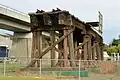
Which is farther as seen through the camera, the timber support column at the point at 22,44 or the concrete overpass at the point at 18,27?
the timber support column at the point at 22,44

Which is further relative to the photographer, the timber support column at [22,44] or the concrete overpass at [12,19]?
the timber support column at [22,44]

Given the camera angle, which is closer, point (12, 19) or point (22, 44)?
point (12, 19)

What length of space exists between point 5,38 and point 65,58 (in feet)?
360

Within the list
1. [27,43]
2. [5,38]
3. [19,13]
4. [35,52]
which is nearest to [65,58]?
[35,52]

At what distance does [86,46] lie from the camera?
38.4 m

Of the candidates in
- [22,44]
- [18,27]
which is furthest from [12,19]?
[22,44]

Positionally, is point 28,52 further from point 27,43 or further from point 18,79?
point 18,79

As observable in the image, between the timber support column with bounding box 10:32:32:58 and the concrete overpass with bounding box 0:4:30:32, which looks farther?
the timber support column with bounding box 10:32:32:58

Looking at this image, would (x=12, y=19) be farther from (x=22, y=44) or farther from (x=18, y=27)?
(x=22, y=44)

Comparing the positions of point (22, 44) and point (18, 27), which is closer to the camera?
point (18, 27)

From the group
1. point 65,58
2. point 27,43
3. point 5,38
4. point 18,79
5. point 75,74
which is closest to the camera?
point 18,79

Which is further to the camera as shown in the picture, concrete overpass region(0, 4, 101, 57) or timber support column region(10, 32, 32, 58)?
timber support column region(10, 32, 32, 58)

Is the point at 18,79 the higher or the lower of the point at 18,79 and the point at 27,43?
the lower

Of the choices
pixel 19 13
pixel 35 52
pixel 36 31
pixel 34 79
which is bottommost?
pixel 34 79
